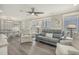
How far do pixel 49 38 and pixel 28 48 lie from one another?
560 millimetres

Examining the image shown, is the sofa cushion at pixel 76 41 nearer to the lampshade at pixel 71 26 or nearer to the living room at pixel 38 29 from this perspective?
the living room at pixel 38 29

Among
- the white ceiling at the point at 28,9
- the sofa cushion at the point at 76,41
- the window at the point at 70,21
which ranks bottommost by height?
the sofa cushion at the point at 76,41

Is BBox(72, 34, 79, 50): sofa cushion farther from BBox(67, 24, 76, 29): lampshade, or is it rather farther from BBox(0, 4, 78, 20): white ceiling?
BBox(0, 4, 78, 20): white ceiling

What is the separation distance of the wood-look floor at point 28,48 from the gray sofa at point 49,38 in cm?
11

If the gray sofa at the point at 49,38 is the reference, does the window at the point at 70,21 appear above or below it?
above

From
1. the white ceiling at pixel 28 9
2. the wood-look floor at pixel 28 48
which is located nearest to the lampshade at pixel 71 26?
the white ceiling at pixel 28 9

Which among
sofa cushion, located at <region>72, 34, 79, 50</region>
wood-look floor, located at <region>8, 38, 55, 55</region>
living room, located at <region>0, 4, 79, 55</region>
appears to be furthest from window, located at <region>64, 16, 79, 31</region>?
wood-look floor, located at <region>8, 38, 55, 55</region>

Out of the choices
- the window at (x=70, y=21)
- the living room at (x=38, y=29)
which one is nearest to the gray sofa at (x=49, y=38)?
the living room at (x=38, y=29)

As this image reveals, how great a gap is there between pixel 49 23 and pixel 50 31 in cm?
19

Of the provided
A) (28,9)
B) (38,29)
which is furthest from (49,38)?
(28,9)

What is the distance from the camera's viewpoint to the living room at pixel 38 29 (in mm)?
2604

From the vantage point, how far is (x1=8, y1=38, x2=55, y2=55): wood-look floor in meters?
2.66

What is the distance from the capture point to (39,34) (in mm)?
2715
